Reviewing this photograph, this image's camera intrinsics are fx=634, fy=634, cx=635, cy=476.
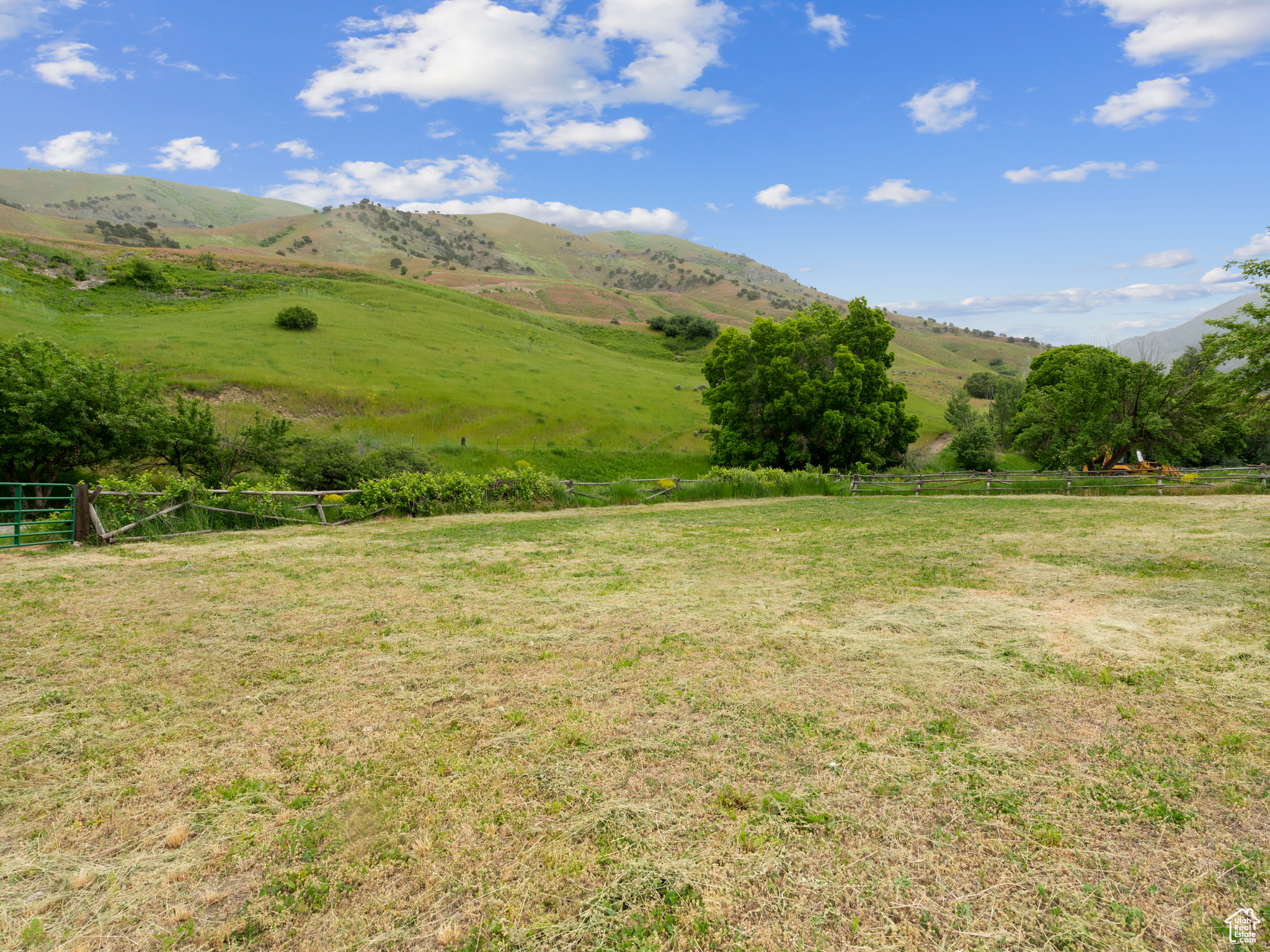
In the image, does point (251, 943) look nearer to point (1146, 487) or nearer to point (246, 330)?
point (1146, 487)

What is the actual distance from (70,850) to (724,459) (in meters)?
35.1

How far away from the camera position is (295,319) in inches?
1797

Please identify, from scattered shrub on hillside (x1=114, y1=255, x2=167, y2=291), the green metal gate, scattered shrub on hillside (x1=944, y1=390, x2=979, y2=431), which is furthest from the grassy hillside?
scattered shrub on hillside (x1=944, y1=390, x2=979, y2=431)

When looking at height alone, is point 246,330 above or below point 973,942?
above

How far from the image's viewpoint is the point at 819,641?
26.0 ft

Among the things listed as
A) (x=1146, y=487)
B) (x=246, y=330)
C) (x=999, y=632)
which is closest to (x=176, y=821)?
(x=999, y=632)

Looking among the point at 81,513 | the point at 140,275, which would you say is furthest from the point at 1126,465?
the point at 140,275

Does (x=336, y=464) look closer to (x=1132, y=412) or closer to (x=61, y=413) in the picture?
(x=61, y=413)

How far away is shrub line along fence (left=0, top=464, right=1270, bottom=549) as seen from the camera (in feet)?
45.7

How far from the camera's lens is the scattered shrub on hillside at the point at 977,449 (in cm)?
4325

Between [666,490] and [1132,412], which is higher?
[1132,412]

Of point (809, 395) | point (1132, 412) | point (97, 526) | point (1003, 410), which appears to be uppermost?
point (1003, 410)

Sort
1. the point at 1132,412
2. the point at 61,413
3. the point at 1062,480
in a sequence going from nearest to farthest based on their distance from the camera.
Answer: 1. the point at 61,413
2. the point at 1062,480
3. the point at 1132,412

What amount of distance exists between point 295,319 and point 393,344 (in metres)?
6.75
